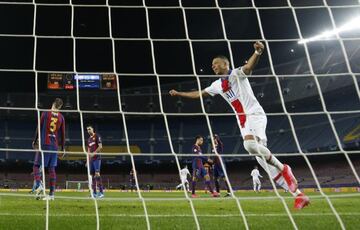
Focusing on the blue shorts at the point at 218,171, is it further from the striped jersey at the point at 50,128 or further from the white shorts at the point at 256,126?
the white shorts at the point at 256,126

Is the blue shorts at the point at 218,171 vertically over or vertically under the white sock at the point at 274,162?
over

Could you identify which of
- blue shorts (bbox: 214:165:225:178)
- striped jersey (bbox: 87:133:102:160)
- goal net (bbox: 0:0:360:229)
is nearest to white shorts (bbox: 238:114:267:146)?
goal net (bbox: 0:0:360:229)

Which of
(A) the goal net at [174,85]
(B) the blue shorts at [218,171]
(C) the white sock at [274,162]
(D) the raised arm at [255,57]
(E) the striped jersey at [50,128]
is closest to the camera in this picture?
(D) the raised arm at [255,57]

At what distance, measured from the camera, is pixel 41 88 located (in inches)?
1287

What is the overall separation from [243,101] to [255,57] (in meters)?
0.82

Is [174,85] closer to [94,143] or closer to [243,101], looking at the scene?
[94,143]

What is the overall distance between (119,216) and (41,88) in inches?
1179

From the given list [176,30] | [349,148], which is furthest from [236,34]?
[349,148]

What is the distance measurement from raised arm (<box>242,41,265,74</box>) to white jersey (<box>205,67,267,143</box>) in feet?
0.66

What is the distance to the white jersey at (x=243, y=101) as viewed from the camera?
5.02m

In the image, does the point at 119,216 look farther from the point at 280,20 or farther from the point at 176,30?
the point at 280,20

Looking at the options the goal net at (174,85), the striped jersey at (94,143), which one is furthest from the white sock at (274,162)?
the striped jersey at (94,143)

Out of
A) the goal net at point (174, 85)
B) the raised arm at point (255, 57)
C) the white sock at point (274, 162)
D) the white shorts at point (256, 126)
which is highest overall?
the goal net at point (174, 85)

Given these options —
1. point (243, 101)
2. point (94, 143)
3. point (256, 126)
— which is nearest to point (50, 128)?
point (94, 143)
